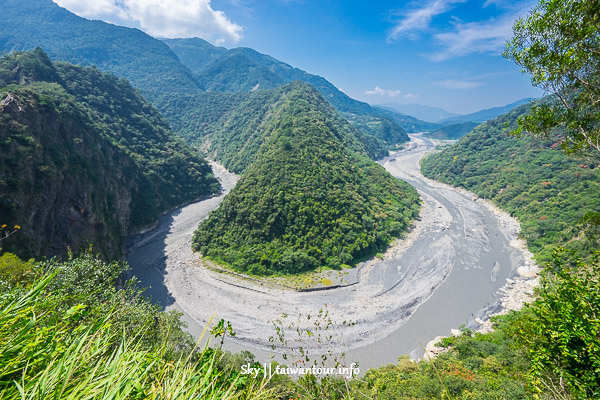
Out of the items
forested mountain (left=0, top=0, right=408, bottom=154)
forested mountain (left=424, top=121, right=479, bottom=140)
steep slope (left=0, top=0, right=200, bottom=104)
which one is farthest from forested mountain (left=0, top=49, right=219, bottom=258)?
forested mountain (left=424, top=121, right=479, bottom=140)

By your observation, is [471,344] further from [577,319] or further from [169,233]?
[169,233]

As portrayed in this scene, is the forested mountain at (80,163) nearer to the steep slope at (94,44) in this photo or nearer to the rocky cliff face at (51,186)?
the rocky cliff face at (51,186)

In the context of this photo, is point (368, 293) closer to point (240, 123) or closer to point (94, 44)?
point (240, 123)

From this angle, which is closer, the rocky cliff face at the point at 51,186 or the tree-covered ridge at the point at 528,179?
the rocky cliff face at the point at 51,186

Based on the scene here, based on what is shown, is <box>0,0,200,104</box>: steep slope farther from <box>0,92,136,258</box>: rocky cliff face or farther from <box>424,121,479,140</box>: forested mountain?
<box>424,121,479,140</box>: forested mountain

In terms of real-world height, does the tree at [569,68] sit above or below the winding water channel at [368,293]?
above

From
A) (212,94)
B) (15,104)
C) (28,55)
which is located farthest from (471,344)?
(212,94)

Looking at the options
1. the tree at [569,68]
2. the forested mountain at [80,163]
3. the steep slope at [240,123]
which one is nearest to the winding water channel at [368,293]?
the forested mountain at [80,163]
